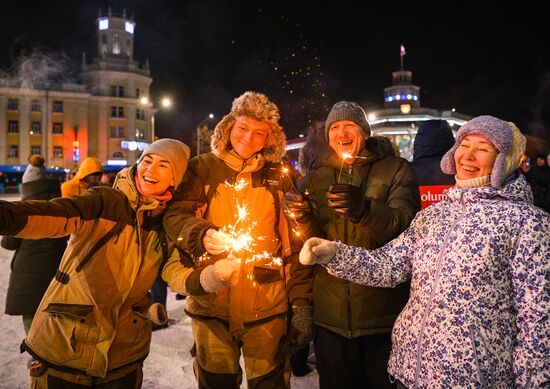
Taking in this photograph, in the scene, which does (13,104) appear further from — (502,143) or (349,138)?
(502,143)

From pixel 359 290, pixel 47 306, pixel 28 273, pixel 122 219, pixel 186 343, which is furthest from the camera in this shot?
pixel 186 343

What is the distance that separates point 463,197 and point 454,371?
95 centimetres

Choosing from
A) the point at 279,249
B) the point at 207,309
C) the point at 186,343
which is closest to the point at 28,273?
the point at 186,343

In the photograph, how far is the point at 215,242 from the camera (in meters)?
2.51

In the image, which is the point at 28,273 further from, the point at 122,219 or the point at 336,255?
the point at 336,255

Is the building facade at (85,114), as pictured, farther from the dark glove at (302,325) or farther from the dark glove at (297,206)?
the dark glove at (297,206)

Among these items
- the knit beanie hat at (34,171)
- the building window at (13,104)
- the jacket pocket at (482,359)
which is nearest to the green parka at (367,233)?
the jacket pocket at (482,359)

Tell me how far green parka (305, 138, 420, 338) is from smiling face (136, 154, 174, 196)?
3.91 ft

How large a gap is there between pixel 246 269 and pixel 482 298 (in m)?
1.60

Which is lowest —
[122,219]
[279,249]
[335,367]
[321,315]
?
[335,367]

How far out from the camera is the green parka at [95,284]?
241 centimetres

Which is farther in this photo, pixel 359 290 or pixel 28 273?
pixel 28 273

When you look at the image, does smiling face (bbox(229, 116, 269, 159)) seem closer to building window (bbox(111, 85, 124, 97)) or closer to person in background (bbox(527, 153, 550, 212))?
person in background (bbox(527, 153, 550, 212))

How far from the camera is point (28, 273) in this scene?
457 cm
